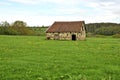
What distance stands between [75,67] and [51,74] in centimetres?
331

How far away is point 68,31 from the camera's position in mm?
70250

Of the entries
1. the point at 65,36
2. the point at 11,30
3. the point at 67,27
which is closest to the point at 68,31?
the point at 65,36

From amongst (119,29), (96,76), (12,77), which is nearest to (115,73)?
(96,76)

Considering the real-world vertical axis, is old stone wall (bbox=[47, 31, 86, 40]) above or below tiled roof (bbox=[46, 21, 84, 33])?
below

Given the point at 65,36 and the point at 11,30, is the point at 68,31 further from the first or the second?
the point at 11,30

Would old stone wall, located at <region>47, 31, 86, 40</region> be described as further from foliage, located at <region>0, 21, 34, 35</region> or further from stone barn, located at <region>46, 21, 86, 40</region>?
foliage, located at <region>0, 21, 34, 35</region>

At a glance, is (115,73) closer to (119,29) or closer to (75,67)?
(75,67)

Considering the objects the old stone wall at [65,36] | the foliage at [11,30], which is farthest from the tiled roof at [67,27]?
the foliage at [11,30]

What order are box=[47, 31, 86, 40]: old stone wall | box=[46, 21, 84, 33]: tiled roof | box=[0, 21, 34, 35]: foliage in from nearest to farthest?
box=[47, 31, 86, 40]: old stone wall, box=[46, 21, 84, 33]: tiled roof, box=[0, 21, 34, 35]: foliage

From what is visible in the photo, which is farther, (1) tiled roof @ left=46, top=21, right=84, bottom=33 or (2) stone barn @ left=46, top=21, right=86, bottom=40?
(1) tiled roof @ left=46, top=21, right=84, bottom=33

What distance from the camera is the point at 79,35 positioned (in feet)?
230

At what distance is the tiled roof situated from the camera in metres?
70.6

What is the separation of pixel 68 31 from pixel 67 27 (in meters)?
1.98

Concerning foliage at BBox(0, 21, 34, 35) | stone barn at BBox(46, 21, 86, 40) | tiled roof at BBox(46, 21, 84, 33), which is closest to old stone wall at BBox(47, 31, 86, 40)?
stone barn at BBox(46, 21, 86, 40)
